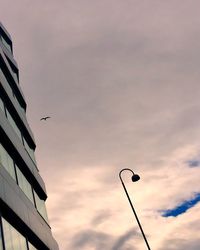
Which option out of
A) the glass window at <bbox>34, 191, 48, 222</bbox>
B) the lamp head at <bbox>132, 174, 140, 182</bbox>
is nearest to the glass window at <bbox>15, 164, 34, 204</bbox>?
the glass window at <bbox>34, 191, 48, 222</bbox>

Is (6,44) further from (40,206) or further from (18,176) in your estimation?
(18,176)

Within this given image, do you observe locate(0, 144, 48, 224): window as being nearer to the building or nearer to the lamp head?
the building

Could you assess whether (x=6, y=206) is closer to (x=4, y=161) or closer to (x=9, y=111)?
(x=4, y=161)

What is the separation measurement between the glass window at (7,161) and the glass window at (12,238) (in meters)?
4.17

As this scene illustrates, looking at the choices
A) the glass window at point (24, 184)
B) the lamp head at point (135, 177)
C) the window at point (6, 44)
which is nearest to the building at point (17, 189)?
the glass window at point (24, 184)

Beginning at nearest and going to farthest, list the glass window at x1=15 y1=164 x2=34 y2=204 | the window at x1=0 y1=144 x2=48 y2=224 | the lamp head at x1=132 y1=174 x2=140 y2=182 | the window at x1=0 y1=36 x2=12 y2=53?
the window at x1=0 y1=144 x2=48 y2=224 < the lamp head at x1=132 y1=174 x2=140 y2=182 < the glass window at x1=15 y1=164 x2=34 y2=204 < the window at x1=0 y1=36 x2=12 y2=53

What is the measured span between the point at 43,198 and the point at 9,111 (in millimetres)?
9549

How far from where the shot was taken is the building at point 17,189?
20.4m

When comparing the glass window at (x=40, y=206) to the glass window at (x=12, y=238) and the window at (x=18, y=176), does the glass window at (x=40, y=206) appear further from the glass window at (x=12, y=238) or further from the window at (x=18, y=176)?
the glass window at (x=12, y=238)

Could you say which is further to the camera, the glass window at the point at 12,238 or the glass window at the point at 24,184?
the glass window at the point at 24,184

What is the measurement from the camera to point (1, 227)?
733 inches

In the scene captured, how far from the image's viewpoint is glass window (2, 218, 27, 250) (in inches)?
750

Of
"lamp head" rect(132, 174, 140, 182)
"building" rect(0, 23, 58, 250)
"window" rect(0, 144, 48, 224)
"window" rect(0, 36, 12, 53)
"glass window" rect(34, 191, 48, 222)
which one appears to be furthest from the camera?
"window" rect(0, 36, 12, 53)

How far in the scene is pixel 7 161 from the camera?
24.8 m
